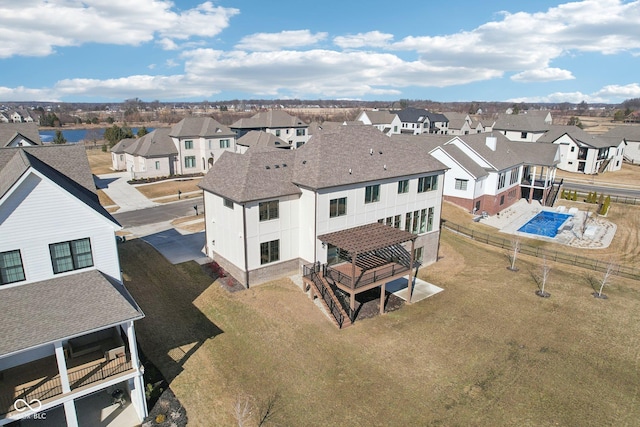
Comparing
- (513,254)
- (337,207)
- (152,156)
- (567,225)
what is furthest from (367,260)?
(152,156)

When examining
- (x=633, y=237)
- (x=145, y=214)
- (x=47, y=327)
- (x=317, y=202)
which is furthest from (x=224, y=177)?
(x=633, y=237)

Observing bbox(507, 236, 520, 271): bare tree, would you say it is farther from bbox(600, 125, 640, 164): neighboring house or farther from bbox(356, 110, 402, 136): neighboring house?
A: bbox(356, 110, 402, 136): neighboring house

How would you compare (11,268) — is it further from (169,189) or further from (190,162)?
(190,162)

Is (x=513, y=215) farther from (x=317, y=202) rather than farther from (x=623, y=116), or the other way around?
(x=623, y=116)

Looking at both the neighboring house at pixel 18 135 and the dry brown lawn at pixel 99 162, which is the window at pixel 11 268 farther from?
the dry brown lawn at pixel 99 162

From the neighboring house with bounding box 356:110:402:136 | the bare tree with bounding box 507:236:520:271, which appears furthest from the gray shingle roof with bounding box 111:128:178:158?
the neighboring house with bounding box 356:110:402:136

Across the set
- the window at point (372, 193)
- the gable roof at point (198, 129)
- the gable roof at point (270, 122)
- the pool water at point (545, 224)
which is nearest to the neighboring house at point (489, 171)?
the pool water at point (545, 224)
